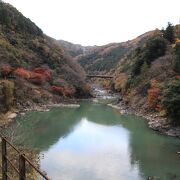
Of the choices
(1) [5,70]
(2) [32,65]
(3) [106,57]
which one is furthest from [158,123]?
(3) [106,57]

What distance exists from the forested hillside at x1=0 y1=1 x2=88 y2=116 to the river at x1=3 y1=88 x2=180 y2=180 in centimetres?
1242

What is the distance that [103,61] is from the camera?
157000 millimetres

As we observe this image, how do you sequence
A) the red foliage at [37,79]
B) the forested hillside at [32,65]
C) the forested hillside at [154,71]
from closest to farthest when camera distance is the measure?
the forested hillside at [154,71] → the forested hillside at [32,65] → the red foliage at [37,79]

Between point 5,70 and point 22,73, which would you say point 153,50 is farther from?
point 5,70

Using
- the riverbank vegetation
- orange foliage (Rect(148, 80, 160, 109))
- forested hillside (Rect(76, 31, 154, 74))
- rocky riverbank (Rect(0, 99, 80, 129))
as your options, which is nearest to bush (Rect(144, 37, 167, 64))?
orange foliage (Rect(148, 80, 160, 109))

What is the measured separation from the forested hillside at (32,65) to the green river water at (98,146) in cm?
1231

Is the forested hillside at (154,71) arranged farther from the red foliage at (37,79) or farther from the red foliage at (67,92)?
the red foliage at (37,79)

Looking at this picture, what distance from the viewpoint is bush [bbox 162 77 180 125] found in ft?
125

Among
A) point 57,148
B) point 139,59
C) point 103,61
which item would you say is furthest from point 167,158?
point 103,61

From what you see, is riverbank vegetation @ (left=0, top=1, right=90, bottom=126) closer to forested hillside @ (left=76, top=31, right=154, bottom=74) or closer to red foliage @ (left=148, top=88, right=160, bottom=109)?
red foliage @ (left=148, top=88, right=160, bottom=109)

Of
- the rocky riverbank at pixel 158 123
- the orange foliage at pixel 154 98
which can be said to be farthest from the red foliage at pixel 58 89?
the orange foliage at pixel 154 98

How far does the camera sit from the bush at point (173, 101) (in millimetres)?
37969

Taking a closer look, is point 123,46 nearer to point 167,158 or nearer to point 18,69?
point 18,69

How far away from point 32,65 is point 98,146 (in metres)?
48.6
